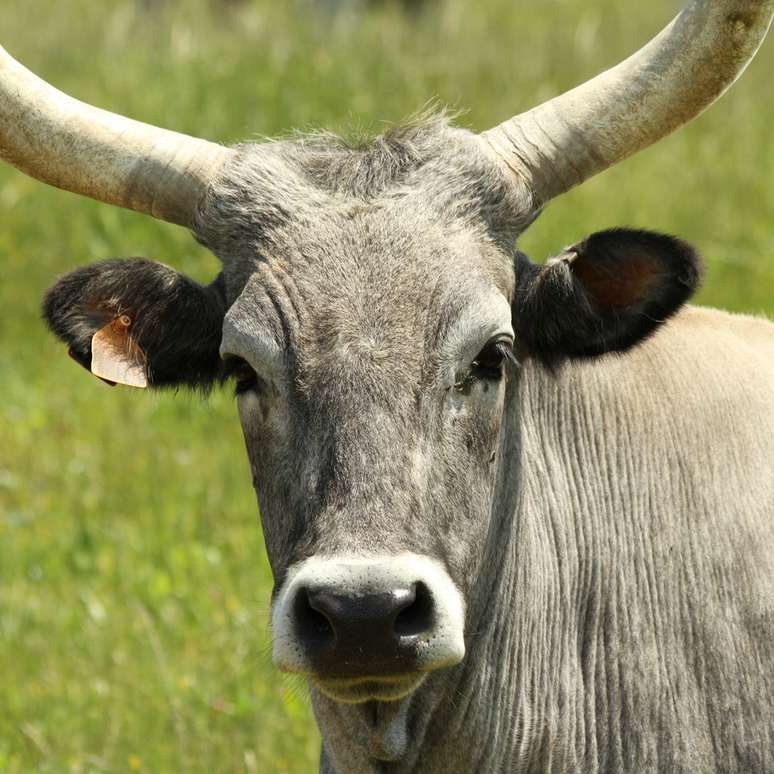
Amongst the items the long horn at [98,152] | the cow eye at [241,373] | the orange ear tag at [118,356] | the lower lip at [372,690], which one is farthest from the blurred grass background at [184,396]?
the long horn at [98,152]

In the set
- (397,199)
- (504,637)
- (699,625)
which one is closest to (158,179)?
(397,199)

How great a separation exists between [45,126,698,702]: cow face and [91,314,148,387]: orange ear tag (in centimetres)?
1

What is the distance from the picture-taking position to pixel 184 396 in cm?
922

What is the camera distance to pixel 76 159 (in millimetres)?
4715

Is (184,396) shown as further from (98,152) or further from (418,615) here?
(418,615)

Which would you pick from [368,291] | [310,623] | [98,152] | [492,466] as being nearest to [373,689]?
[310,623]

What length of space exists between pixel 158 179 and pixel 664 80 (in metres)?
1.57

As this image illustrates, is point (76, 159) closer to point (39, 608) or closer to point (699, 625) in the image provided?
point (699, 625)

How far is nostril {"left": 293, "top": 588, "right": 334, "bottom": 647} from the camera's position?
394 centimetres

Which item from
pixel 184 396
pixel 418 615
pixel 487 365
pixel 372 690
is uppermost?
pixel 487 365

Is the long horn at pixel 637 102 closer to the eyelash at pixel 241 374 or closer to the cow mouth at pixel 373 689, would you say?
the eyelash at pixel 241 374

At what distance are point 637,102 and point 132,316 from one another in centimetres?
169

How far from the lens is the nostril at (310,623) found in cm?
394

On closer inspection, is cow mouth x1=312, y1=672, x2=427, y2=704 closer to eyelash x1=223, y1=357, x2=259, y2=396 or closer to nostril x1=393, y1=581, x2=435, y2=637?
nostril x1=393, y1=581, x2=435, y2=637
